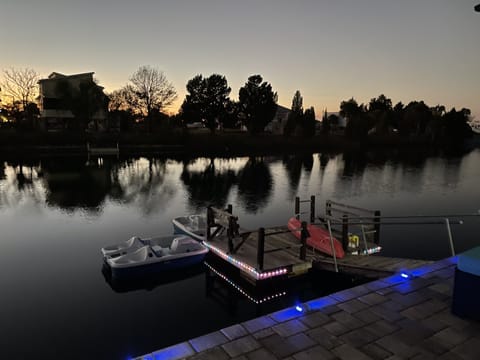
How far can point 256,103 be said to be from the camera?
83312 millimetres

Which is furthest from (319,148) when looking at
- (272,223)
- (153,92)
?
(272,223)

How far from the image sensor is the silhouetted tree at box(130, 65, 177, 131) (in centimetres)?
7175

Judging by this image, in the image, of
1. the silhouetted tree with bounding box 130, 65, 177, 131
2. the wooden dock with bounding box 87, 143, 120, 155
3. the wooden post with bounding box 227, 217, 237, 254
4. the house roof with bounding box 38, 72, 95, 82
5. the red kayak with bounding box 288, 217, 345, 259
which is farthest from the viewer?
the silhouetted tree with bounding box 130, 65, 177, 131

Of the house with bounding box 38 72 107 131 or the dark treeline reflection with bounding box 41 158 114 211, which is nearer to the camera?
the dark treeline reflection with bounding box 41 158 114 211

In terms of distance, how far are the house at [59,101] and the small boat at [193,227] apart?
2207 inches

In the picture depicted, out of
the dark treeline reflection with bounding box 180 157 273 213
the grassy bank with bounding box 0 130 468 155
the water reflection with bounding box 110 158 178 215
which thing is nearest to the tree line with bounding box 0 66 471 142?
the grassy bank with bounding box 0 130 468 155

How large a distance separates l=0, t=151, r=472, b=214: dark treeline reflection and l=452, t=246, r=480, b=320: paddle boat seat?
53.8 feet

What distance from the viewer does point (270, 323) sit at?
5266 mm

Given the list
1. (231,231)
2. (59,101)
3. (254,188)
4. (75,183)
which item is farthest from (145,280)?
(59,101)

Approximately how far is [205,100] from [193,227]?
68167 mm

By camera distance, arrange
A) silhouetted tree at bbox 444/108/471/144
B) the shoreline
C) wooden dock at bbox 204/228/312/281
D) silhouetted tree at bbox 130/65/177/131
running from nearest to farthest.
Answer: wooden dock at bbox 204/228/312/281
the shoreline
silhouetted tree at bbox 130/65/177/131
silhouetted tree at bbox 444/108/471/144

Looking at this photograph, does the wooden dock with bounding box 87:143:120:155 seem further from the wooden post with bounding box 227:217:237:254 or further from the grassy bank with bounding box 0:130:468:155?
the wooden post with bounding box 227:217:237:254

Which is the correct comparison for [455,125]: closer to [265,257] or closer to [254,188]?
[254,188]

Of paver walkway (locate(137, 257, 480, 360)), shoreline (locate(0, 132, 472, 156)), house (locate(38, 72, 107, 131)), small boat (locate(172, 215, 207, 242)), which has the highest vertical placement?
house (locate(38, 72, 107, 131))
